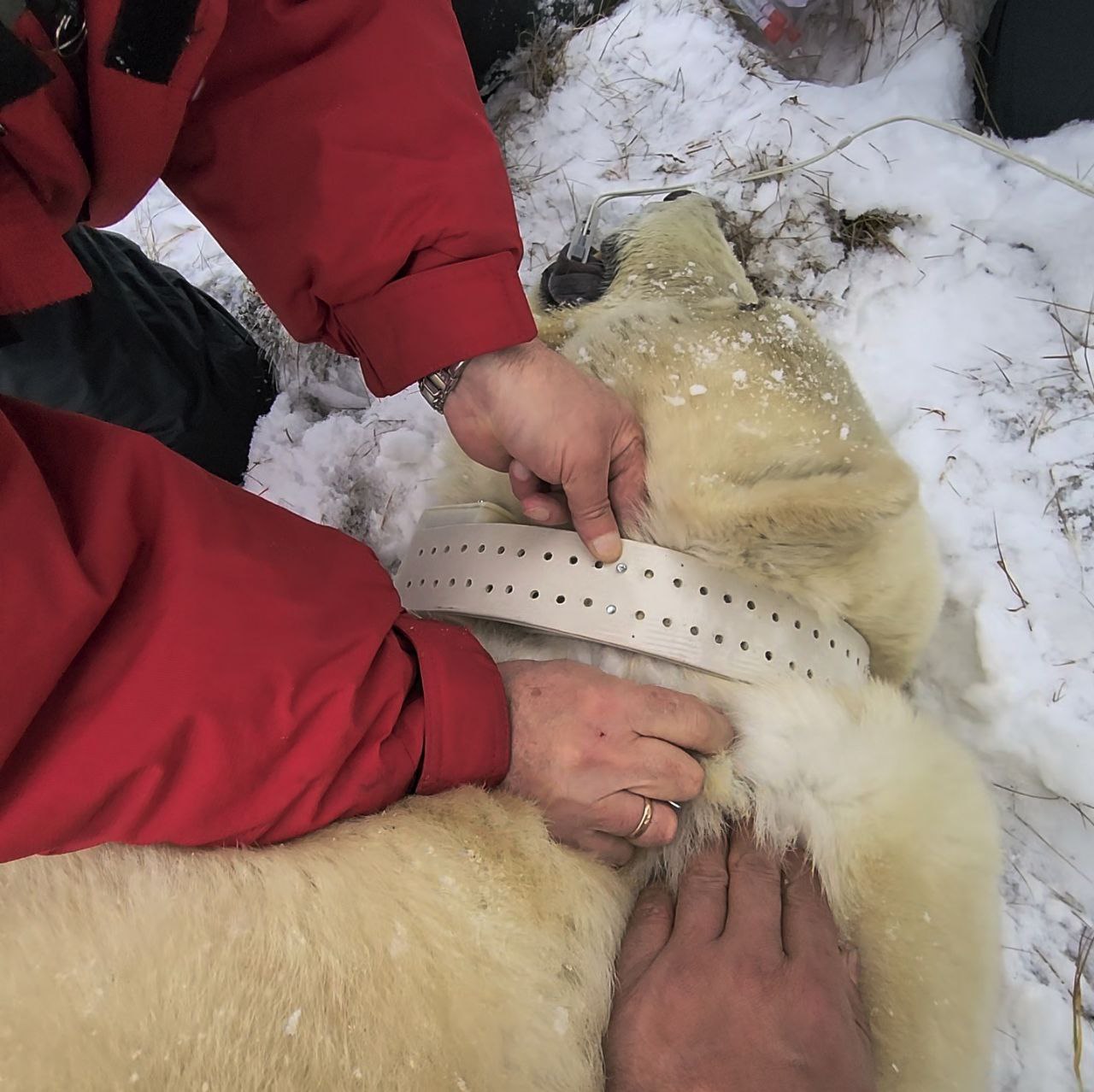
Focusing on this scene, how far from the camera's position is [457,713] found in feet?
3.14

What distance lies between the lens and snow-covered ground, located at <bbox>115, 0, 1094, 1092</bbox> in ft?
4.72

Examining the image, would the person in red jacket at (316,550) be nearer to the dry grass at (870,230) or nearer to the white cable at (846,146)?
the white cable at (846,146)

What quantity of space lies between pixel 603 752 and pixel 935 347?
4.09 ft

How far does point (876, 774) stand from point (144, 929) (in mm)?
818

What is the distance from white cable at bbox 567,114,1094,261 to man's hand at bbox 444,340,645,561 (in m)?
0.51

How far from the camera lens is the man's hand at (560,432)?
1033 millimetres

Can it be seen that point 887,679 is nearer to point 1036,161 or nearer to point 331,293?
point 331,293

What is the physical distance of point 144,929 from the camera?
789 mm

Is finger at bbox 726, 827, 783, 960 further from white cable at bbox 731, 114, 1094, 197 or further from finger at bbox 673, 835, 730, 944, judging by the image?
white cable at bbox 731, 114, 1094, 197

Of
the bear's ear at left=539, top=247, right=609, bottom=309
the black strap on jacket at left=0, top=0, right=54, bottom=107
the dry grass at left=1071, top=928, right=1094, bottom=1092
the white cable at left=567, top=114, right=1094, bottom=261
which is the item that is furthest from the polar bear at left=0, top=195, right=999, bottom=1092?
the black strap on jacket at left=0, top=0, right=54, bottom=107

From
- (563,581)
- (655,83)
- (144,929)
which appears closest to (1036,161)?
(655,83)

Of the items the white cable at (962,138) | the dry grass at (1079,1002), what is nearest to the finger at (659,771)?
the dry grass at (1079,1002)

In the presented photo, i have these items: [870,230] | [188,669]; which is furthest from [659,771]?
[870,230]

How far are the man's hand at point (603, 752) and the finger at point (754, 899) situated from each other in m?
0.09
